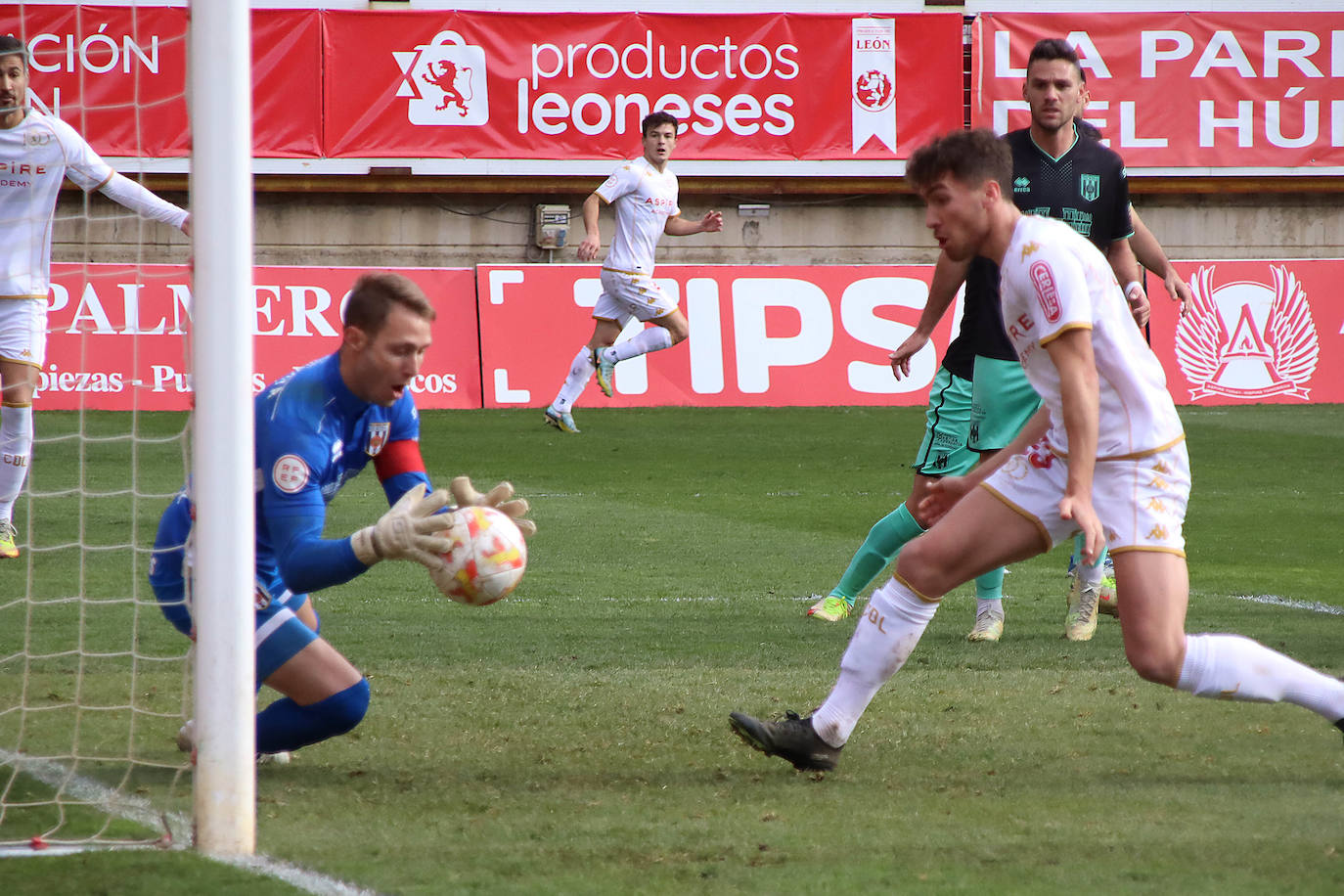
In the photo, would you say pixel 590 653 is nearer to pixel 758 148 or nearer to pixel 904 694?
pixel 904 694

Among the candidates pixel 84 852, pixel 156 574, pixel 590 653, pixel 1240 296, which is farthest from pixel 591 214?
pixel 84 852

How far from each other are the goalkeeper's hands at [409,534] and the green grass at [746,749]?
0.59 m

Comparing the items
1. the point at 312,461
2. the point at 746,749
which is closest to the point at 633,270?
the point at 746,749

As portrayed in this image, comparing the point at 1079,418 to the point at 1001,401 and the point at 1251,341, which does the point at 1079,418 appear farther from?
the point at 1251,341

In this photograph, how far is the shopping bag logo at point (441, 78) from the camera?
17.9 metres

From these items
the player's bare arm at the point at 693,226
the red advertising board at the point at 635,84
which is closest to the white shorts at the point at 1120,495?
the player's bare arm at the point at 693,226

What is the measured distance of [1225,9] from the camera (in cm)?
2000

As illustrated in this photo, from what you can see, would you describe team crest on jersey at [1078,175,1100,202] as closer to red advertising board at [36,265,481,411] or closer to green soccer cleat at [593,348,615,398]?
green soccer cleat at [593,348,615,398]

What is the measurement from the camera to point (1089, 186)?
588 centimetres

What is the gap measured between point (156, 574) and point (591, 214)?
955 centimetres

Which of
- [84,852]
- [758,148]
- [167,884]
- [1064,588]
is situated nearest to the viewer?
[167,884]

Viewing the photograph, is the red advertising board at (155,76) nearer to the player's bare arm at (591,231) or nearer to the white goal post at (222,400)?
the player's bare arm at (591,231)

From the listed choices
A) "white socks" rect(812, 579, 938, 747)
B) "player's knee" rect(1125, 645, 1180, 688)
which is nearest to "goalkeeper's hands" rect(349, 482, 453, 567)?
"white socks" rect(812, 579, 938, 747)

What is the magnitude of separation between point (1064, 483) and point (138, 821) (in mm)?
2215
